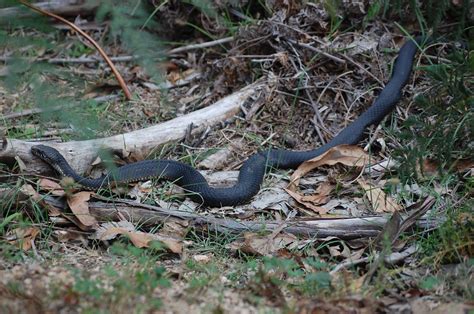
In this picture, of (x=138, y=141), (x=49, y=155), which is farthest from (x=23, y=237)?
(x=138, y=141)

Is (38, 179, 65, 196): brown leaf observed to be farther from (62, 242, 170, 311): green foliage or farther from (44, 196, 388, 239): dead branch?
(62, 242, 170, 311): green foliage

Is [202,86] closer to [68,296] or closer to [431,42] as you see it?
[431,42]

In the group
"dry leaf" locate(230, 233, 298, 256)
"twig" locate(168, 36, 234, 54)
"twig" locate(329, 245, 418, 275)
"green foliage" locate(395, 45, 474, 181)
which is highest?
"green foliage" locate(395, 45, 474, 181)

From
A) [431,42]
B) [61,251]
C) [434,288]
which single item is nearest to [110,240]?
[61,251]

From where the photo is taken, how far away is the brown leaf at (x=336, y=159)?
18.2ft

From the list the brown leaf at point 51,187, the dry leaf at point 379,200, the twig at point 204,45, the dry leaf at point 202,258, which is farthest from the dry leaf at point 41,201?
the twig at point 204,45

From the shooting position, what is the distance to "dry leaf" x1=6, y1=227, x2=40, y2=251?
162 inches

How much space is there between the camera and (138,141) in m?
5.76

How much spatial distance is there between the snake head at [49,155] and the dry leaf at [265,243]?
65.3 inches

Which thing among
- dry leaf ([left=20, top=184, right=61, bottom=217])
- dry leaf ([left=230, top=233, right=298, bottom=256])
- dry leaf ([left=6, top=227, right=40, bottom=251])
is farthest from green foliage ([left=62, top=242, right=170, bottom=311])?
dry leaf ([left=20, top=184, right=61, bottom=217])

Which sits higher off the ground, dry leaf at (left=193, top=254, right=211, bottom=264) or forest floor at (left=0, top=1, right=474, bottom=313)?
forest floor at (left=0, top=1, right=474, bottom=313)

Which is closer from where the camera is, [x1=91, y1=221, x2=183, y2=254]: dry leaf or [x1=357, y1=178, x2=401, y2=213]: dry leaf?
[x1=91, y1=221, x2=183, y2=254]: dry leaf

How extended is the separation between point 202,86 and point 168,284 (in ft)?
13.5

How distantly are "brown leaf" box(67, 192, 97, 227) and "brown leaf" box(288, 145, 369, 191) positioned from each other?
1.77m
